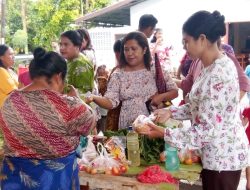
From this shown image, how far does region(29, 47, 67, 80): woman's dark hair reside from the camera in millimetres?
1961

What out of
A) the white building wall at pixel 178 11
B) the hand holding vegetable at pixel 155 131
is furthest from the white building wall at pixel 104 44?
the hand holding vegetable at pixel 155 131

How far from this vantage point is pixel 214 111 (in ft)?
6.30

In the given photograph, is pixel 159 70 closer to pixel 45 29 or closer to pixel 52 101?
pixel 52 101

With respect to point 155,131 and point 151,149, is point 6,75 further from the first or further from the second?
point 155,131

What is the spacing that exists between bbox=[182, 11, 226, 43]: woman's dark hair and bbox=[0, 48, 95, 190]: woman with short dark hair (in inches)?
28.6

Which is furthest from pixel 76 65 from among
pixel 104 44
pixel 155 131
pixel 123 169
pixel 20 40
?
pixel 20 40

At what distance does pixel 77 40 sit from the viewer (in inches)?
144

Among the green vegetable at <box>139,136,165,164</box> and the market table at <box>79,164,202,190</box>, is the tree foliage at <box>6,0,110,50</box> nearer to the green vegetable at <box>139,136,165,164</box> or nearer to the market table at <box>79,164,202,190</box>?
the green vegetable at <box>139,136,165,164</box>

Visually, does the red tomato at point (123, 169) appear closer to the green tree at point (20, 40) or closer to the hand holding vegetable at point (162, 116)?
the hand holding vegetable at point (162, 116)

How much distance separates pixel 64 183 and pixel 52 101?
1.74 ft

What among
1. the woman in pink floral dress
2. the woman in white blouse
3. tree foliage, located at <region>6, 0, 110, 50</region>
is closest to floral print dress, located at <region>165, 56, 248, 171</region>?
the woman in white blouse

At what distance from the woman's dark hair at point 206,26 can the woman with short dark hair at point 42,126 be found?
727 millimetres

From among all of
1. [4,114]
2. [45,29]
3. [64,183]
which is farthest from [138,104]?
[45,29]

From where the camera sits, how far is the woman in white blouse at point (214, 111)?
192 cm
